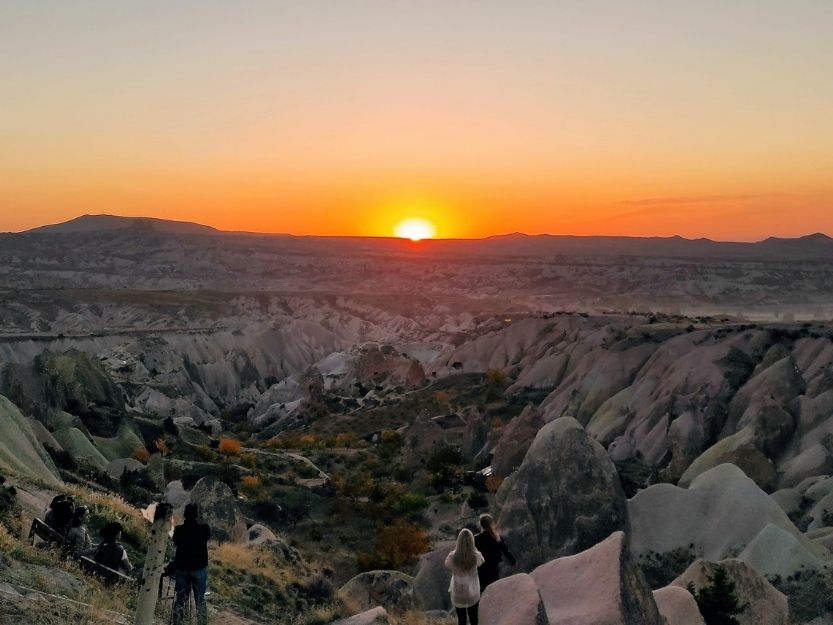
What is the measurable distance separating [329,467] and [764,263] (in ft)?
479

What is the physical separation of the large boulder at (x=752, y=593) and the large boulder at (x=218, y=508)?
39.7ft

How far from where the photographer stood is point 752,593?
14.9m

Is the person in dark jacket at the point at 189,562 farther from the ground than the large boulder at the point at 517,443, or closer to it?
farther from the ground

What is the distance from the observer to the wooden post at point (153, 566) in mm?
9008

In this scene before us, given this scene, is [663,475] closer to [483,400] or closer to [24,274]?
[483,400]

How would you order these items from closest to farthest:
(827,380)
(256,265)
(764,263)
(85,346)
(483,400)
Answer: (827,380) < (483,400) < (85,346) < (764,263) < (256,265)

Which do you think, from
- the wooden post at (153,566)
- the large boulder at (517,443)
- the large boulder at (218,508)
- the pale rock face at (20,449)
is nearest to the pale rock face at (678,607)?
the wooden post at (153,566)

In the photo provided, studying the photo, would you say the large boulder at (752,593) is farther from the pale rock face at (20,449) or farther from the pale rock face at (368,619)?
the pale rock face at (20,449)

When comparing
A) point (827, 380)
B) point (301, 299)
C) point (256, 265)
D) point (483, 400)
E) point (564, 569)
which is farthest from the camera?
point (256, 265)

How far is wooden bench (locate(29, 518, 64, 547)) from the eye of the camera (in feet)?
38.2

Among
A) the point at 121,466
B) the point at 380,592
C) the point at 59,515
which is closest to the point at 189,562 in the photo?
the point at 59,515

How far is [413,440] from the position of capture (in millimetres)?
45000

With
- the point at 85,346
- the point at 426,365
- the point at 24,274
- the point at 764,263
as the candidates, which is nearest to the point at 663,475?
the point at 426,365

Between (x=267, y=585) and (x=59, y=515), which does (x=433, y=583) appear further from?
(x=59, y=515)
